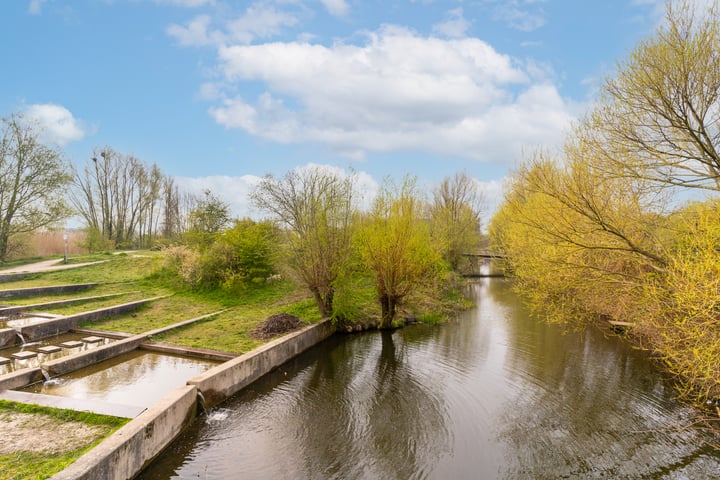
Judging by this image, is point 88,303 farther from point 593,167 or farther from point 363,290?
point 593,167

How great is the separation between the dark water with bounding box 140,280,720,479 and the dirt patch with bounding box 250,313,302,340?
1.10 metres

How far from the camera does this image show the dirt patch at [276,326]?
1185 cm

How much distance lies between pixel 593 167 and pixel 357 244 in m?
8.27

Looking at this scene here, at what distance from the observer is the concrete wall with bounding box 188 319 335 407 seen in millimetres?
7863

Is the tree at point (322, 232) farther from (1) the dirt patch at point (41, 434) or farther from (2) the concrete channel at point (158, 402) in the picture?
(1) the dirt patch at point (41, 434)

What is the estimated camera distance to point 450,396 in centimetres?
887

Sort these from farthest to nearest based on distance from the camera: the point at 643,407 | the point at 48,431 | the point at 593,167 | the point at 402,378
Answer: the point at 402,378 → the point at 643,407 → the point at 593,167 → the point at 48,431

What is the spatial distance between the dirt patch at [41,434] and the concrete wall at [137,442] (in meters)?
0.59

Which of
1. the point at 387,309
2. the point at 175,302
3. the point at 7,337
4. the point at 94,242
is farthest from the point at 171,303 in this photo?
the point at 94,242

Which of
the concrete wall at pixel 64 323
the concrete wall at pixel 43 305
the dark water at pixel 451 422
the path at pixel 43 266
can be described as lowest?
the dark water at pixel 451 422

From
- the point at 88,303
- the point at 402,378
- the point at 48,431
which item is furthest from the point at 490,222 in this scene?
the point at 48,431

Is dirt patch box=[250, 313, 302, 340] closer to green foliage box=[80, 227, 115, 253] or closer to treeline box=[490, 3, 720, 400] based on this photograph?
treeline box=[490, 3, 720, 400]

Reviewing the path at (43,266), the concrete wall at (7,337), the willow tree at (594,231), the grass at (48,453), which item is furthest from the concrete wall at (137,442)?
the path at (43,266)

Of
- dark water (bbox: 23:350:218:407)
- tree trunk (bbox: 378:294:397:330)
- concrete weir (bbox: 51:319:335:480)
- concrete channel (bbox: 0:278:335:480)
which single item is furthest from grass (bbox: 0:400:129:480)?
tree trunk (bbox: 378:294:397:330)
